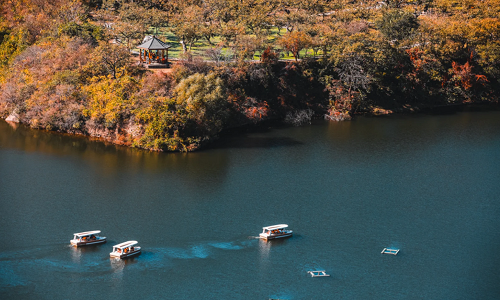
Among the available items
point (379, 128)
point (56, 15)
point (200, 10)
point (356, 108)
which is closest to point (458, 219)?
point (379, 128)

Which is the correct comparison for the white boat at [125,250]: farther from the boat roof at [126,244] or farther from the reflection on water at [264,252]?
the reflection on water at [264,252]

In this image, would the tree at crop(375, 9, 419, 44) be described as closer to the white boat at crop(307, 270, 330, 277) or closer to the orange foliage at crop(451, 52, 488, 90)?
the orange foliage at crop(451, 52, 488, 90)

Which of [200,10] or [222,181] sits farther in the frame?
[200,10]

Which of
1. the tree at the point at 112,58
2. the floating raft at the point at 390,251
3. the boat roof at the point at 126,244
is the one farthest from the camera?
the tree at the point at 112,58

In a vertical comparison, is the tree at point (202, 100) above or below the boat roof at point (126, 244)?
above

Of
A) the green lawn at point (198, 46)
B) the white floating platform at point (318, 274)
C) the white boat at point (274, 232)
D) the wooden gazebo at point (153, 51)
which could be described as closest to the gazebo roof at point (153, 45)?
the wooden gazebo at point (153, 51)

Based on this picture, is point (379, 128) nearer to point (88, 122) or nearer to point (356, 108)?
point (356, 108)

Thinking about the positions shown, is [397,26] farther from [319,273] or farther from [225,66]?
[319,273]
